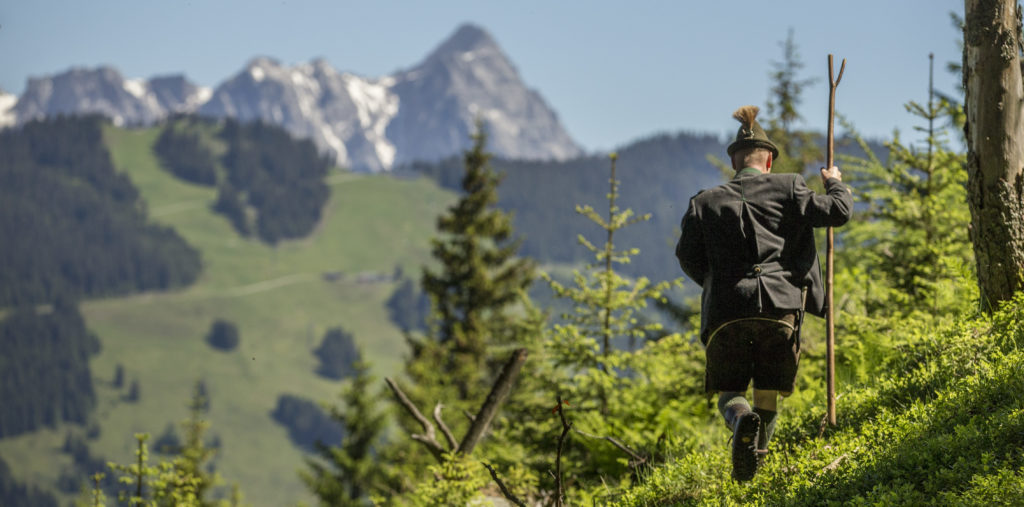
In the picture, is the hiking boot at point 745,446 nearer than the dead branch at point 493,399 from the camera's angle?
Yes

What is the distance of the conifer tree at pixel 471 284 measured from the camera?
33656 mm

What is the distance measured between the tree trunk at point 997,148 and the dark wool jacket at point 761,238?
1796 mm

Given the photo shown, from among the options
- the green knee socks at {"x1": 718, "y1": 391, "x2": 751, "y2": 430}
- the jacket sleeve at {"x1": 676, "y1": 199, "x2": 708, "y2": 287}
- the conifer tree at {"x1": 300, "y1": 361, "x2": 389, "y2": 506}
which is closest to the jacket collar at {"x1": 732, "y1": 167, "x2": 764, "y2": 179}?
the jacket sleeve at {"x1": 676, "y1": 199, "x2": 708, "y2": 287}

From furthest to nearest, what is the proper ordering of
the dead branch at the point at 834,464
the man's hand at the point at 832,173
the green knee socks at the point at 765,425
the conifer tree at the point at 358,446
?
the conifer tree at the point at 358,446 < the man's hand at the point at 832,173 < the green knee socks at the point at 765,425 < the dead branch at the point at 834,464

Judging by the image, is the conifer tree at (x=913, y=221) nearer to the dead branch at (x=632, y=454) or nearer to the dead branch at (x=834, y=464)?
the dead branch at (x=632, y=454)

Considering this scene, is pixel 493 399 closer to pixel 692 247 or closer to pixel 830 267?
pixel 692 247

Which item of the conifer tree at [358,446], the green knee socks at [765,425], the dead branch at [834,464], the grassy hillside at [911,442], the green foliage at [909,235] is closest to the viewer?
the grassy hillside at [911,442]

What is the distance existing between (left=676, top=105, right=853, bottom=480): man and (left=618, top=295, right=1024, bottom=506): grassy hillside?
37 centimetres

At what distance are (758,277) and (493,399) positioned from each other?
14.5 ft

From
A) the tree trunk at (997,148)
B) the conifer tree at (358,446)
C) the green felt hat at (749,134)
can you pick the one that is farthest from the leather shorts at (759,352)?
the conifer tree at (358,446)

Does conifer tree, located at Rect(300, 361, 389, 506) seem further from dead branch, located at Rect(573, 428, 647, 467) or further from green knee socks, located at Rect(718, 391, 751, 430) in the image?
green knee socks, located at Rect(718, 391, 751, 430)

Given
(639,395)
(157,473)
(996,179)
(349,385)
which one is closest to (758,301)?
(996,179)

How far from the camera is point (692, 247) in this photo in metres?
6.00

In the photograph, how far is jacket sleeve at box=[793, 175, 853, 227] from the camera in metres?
5.68
